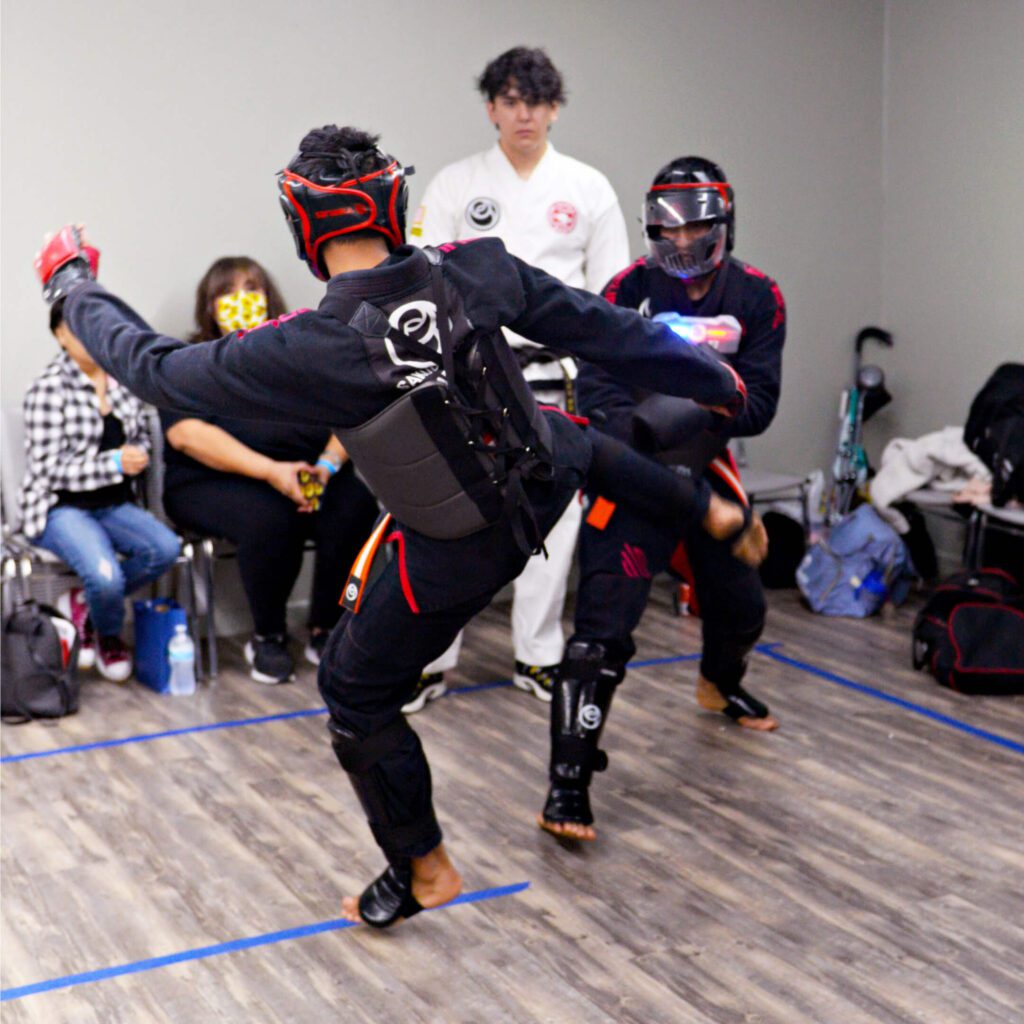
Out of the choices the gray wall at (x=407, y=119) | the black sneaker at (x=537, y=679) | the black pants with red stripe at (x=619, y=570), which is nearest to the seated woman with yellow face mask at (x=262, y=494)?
the gray wall at (x=407, y=119)

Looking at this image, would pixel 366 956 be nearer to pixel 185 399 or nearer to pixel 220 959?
pixel 220 959

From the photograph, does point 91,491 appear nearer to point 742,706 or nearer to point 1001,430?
point 742,706

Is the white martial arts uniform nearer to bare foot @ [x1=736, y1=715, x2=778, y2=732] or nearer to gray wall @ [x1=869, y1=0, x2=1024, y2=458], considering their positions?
bare foot @ [x1=736, y1=715, x2=778, y2=732]

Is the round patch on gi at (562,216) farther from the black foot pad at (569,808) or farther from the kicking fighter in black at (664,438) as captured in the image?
the black foot pad at (569,808)

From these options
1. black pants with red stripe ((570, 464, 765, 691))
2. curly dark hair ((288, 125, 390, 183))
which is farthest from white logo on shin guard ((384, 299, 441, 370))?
black pants with red stripe ((570, 464, 765, 691))

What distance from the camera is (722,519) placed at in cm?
322

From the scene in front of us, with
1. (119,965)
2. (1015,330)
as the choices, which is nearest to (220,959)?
(119,965)

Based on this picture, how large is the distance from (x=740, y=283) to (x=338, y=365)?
155cm

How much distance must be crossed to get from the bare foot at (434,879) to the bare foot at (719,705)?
1480 mm

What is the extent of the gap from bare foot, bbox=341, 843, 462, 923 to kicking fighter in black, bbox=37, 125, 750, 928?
4cm

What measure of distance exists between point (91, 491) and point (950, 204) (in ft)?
12.3

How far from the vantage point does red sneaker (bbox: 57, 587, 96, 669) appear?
15.7 feet

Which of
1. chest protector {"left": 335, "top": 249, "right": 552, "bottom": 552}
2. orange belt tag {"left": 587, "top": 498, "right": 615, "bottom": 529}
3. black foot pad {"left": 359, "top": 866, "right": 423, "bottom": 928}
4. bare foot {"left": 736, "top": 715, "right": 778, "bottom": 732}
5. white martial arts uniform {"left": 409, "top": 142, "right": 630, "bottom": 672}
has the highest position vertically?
white martial arts uniform {"left": 409, "top": 142, "right": 630, "bottom": 672}

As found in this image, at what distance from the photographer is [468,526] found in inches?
103
